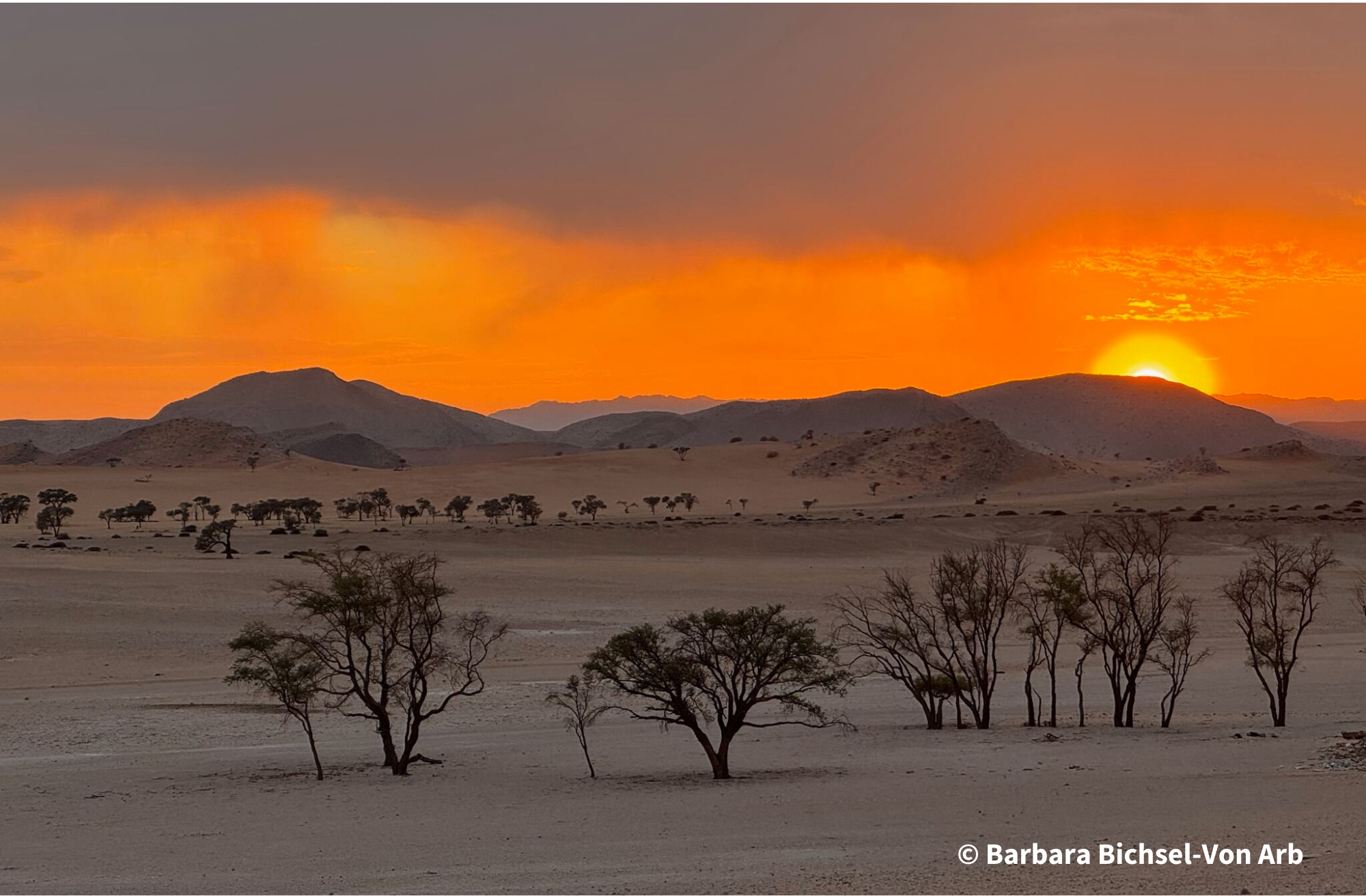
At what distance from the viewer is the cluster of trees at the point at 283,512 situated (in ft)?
313

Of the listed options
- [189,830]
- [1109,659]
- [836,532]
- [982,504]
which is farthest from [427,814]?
[982,504]

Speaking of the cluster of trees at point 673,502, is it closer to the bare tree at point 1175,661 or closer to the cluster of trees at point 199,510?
the cluster of trees at point 199,510

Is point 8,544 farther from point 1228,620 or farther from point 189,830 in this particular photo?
point 1228,620

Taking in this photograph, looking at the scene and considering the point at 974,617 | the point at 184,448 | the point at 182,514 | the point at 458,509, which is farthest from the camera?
the point at 184,448

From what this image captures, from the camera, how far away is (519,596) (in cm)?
5569

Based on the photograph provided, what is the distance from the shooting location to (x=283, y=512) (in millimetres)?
98875

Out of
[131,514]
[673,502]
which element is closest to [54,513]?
[131,514]

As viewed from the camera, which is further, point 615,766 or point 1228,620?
point 1228,620

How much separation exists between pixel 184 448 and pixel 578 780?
160687 millimetres

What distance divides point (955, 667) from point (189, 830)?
79.2 feet

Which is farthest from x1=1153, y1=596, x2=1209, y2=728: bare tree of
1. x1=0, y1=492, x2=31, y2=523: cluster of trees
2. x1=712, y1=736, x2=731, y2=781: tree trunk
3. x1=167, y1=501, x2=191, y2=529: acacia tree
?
x1=0, y1=492, x2=31, y2=523: cluster of trees

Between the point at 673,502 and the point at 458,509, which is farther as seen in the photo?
the point at 673,502

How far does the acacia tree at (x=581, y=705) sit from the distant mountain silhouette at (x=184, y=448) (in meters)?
133

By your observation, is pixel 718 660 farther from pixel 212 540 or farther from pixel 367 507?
pixel 367 507
